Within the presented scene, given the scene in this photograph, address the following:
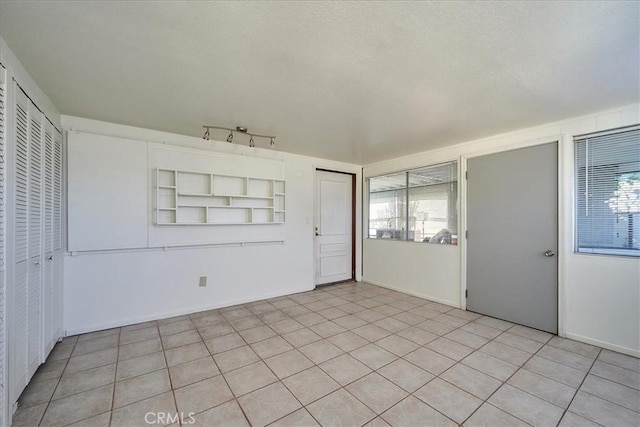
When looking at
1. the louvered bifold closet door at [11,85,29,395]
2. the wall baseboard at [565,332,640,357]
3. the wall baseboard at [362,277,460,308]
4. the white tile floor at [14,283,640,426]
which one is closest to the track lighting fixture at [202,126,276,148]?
the louvered bifold closet door at [11,85,29,395]

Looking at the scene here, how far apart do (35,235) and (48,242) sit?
0.36m

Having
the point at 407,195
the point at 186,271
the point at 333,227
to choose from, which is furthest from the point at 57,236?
the point at 407,195

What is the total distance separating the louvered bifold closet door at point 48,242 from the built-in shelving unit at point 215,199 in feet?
3.08

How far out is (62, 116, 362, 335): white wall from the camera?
2.93 metres

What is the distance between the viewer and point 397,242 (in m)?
4.63

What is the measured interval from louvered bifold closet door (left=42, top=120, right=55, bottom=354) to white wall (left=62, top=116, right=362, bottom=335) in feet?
1.47

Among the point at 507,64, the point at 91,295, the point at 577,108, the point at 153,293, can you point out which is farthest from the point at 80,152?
the point at 577,108

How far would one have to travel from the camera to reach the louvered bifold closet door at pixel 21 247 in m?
1.75

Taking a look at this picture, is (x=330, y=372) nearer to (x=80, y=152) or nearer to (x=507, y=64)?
(x=507, y=64)

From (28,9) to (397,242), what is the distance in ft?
15.0

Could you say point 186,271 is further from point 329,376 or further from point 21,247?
point 329,376

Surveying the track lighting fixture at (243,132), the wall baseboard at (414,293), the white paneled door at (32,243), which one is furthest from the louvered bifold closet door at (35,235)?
the wall baseboard at (414,293)

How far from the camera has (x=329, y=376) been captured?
2.15 meters

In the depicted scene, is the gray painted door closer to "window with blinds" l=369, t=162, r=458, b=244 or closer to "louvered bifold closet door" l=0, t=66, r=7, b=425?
"window with blinds" l=369, t=162, r=458, b=244
